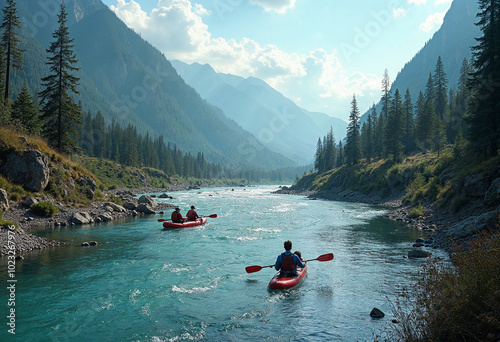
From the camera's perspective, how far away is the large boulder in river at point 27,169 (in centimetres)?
2503

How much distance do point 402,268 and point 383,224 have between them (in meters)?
14.7

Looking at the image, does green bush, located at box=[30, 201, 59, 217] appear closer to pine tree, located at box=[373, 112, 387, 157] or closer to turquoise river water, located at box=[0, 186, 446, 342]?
turquoise river water, located at box=[0, 186, 446, 342]

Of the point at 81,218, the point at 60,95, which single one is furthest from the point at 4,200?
the point at 60,95

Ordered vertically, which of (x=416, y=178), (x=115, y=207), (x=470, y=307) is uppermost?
(x=416, y=178)

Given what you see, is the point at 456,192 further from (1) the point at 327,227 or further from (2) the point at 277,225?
(2) the point at 277,225

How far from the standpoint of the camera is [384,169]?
200 feet

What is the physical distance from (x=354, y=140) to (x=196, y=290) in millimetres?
73668

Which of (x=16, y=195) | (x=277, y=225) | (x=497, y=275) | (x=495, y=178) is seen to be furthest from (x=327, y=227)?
(x=16, y=195)

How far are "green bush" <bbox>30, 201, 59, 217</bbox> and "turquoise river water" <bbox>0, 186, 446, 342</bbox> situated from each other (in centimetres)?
305

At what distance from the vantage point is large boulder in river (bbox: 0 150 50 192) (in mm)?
25031

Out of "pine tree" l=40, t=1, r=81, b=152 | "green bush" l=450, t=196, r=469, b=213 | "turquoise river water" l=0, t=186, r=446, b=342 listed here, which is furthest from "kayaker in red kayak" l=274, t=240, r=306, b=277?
"pine tree" l=40, t=1, r=81, b=152

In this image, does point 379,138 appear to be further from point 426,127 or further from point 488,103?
point 488,103

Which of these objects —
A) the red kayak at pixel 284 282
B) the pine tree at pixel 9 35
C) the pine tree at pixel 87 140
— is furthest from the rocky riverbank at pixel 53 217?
the pine tree at pixel 87 140

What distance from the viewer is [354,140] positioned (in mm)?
79250
